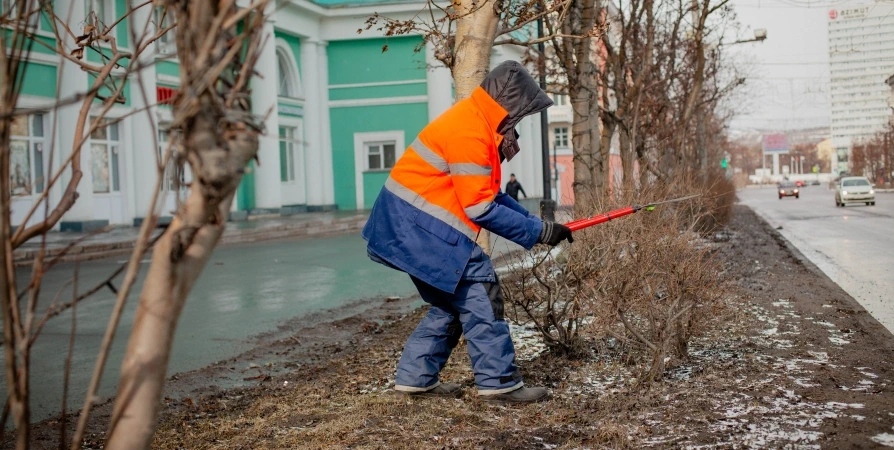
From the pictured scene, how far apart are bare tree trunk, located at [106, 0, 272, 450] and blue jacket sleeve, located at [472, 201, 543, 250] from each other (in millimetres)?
2345

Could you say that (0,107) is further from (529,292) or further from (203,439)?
(529,292)

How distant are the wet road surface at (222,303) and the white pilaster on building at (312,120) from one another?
17.0 m

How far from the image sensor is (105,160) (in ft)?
77.6

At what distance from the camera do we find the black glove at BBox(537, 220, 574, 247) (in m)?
4.61

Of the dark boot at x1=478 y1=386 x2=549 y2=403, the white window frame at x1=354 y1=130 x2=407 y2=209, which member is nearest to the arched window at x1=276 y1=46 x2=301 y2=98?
the white window frame at x1=354 y1=130 x2=407 y2=209

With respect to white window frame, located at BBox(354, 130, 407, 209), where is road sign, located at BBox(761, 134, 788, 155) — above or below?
above

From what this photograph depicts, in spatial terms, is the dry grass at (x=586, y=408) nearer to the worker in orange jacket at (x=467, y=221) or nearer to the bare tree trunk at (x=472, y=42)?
the worker in orange jacket at (x=467, y=221)

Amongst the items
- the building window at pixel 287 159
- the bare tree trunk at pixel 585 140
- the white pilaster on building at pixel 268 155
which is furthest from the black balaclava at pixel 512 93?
the building window at pixel 287 159

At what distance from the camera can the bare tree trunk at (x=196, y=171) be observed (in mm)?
2023

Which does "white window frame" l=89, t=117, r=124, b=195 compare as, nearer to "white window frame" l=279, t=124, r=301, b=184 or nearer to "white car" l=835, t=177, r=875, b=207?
"white window frame" l=279, t=124, r=301, b=184

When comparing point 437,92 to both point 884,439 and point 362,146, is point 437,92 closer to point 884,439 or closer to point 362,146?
point 362,146

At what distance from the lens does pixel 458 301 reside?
4.57 metres

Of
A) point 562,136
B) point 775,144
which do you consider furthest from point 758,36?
point 775,144

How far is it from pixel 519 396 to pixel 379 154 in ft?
107
